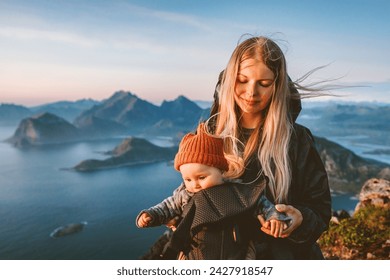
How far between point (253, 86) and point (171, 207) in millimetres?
716

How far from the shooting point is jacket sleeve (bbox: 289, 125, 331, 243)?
5.61 ft

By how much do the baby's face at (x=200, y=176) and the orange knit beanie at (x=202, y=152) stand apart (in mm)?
22

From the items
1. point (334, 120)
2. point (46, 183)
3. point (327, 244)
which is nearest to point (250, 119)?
point (327, 244)

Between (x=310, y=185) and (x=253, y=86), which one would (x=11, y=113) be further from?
(x=310, y=185)

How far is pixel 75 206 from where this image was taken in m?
57.4

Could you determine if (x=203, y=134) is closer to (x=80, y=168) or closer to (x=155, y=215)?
(x=155, y=215)

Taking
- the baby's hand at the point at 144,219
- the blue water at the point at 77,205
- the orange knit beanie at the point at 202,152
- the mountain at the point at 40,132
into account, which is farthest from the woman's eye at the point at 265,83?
the mountain at the point at 40,132

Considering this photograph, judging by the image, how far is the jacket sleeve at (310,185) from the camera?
1709mm

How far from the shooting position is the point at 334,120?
11831cm

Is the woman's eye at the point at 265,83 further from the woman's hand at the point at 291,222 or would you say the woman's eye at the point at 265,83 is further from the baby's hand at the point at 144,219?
the baby's hand at the point at 144,219

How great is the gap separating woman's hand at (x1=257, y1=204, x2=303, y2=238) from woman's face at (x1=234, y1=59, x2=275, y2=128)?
55cm

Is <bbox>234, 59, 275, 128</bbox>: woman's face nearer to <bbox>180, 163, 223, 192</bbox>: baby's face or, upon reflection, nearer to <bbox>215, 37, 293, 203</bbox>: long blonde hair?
<bbox>215, 37, 293, 203</bbox>: long blonde hair

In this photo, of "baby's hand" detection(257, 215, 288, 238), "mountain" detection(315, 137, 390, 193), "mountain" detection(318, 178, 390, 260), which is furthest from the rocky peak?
"mountain" detection(315, 137, 390, 193)
